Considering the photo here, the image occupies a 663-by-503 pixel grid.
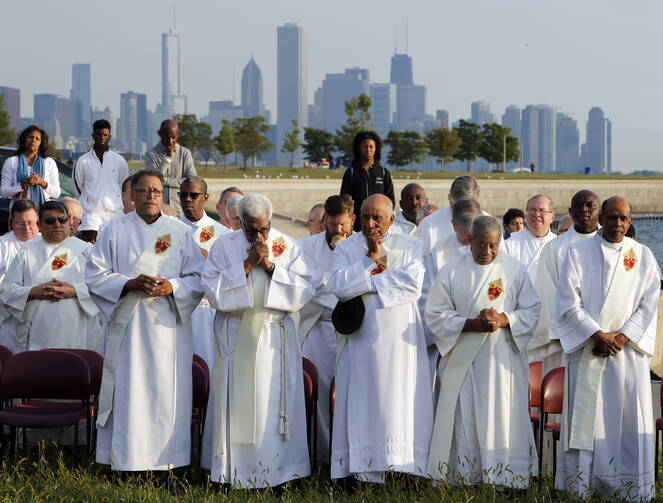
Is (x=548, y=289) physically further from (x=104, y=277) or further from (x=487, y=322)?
(x=104, y=277)

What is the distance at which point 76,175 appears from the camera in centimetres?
1129

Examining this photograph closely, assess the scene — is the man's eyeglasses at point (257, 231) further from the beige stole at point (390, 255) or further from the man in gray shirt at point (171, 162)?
the man in gray shirt at point (171, 162)

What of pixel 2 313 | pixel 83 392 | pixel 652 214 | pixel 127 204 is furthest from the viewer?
pixel 652 214

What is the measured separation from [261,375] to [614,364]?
249 centimetres

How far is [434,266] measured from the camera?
752cm

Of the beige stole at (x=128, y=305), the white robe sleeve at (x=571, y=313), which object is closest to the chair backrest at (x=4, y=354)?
the beige stole at (x=128, y=305)

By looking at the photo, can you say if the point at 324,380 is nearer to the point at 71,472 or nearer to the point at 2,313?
the point at 71,472

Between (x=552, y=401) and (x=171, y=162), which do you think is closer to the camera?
(x=552, y=401)

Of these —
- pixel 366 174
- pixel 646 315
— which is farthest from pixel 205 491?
pixel 366 174

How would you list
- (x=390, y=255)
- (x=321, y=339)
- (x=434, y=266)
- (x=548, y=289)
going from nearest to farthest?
(x=390, y=255) → (x=434, y=266) → (x=321, y=339) → (x=548, y=289)

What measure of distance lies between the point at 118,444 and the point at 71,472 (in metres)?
0.38

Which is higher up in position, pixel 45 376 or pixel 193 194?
pixel 193 194

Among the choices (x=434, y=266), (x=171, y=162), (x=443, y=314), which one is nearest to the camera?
(x=443, y=314)

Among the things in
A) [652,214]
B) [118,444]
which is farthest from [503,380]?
[652,214]
